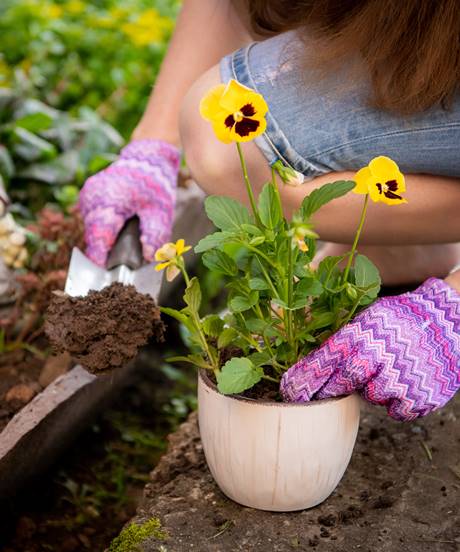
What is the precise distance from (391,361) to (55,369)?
0.75 meters

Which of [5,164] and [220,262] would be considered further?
[5,164]

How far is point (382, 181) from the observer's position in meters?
1.26

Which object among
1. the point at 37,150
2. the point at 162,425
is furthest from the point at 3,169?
the point at 162,425

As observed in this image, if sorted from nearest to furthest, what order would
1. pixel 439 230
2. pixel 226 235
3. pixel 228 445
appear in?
pixel 226 235
pixel 228 445
pixel 439 230

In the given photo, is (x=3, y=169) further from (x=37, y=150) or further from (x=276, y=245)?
(x=276, y=245)

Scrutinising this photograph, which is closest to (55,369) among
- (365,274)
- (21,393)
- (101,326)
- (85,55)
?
(21,393)

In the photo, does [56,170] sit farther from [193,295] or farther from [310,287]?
[310,287]

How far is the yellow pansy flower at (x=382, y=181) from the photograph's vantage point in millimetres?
1252

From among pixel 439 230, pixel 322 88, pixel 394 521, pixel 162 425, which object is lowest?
pixel 162 425

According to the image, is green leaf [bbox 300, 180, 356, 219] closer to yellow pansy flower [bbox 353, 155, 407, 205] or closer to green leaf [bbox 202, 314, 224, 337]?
yellow pansy flower [bbox 353, 155, 407, 205]

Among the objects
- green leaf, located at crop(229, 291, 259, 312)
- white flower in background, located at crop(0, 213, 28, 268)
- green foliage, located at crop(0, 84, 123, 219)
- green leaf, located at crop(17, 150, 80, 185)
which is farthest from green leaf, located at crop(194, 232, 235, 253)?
green leaf, located at crop(17, 150, 80, 185)

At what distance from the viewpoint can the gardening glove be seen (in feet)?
4.36

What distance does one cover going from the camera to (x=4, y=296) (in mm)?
1975

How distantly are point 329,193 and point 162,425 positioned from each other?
101 cm
